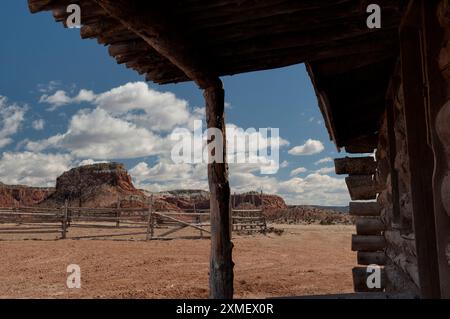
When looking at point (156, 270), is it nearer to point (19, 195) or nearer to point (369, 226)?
point (369, 226)

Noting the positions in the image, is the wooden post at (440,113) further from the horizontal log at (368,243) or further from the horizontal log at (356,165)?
the horizontal log at (356,165)

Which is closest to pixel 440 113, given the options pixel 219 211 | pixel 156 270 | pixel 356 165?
pixel 219 211

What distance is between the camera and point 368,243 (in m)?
6.72

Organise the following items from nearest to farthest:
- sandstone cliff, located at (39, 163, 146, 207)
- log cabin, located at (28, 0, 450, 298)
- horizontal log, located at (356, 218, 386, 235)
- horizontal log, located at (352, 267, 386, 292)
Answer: log cabin, located at (28, 0, 450, 298) → horizontal log, located at (352, 267, 386, 292) → horizontal log, located at (356, 218, 386, 235) → sandstone cliff, located at (39, 163, 146, 207)

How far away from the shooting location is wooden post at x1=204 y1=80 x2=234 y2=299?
3.83m

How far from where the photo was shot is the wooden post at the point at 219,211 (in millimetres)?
3834

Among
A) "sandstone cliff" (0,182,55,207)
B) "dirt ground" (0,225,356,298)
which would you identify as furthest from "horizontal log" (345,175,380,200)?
"sandstone cliff" (0,182,55,207)

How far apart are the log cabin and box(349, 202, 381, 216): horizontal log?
2.40 m

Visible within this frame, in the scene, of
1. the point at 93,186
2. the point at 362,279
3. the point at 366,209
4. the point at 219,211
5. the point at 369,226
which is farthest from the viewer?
the point at 93,186

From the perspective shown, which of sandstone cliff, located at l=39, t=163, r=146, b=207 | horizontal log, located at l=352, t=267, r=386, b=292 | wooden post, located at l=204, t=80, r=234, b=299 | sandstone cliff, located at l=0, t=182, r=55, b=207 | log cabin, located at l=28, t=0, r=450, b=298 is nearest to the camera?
log cabin, located at l=28, t=0, r=450, b=298

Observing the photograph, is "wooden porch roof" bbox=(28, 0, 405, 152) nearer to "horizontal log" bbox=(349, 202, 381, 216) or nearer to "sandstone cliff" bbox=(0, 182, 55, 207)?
"horizontal log" bbox=(349, 202, 381, 216)

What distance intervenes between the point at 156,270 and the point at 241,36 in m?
7.56

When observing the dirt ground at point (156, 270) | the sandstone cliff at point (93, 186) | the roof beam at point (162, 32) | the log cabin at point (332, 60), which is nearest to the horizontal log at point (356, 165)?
the dirt ground at point (156, 270)
